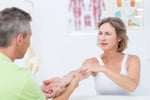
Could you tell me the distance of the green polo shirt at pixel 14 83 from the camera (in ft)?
3.46

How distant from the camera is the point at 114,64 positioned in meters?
2.28

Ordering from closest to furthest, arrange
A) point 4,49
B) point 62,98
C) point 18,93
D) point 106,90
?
point 18,93 < point 4,49 < point 62,98 < point 106,90

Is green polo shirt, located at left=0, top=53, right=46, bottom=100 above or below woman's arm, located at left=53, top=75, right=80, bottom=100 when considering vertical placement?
above

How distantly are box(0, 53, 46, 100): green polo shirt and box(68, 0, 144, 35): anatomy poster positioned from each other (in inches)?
85.1

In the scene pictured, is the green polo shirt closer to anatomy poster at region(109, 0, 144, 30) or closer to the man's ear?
the man's ear

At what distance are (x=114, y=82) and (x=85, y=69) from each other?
0.23 metres

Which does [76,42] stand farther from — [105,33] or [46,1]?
[105,33]

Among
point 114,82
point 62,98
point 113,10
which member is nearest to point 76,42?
point 113,10

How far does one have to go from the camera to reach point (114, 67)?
2264mm

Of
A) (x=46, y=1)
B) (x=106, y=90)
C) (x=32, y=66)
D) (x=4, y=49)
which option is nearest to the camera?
(x=4, y=49)

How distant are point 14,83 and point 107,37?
48.8 inches

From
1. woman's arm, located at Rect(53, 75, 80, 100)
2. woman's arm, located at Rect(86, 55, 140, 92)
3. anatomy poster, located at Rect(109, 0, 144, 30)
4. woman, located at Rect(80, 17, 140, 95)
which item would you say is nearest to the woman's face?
woman, located at Rect(80, 17, 140, 95)

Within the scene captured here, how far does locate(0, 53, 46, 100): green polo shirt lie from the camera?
3.46ft

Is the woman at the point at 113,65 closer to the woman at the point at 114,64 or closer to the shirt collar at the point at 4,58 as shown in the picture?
the woman at the point at 114,64
